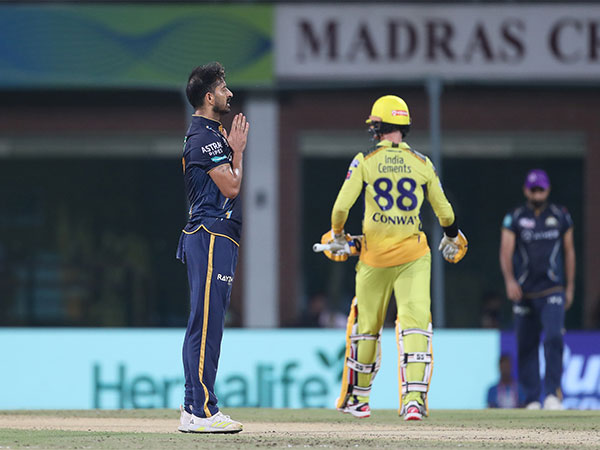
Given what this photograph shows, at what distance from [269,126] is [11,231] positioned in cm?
435

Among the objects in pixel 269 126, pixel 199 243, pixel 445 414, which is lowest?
pixel 445 414

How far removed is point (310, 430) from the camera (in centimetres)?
799

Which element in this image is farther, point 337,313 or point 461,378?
point 337,313

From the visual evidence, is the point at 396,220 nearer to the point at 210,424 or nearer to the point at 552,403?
the point at 210,424

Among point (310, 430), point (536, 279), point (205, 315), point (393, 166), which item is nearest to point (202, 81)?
point (205, 315)

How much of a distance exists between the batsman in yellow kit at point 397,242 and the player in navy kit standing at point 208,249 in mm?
1353

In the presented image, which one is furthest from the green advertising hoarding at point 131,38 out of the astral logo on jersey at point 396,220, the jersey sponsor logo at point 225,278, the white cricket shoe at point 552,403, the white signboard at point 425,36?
the jersey sponsor logo at point 225,278

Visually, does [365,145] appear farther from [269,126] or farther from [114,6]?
[114,6]

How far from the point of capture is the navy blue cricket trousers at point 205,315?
7223 millimetres

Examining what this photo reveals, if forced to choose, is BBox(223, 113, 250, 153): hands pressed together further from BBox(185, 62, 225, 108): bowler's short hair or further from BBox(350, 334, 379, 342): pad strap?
BBox(350, 334, 379, 342): pad strap

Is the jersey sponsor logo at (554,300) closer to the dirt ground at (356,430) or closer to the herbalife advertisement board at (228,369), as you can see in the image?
the herbalife advertisement board at (228,369)

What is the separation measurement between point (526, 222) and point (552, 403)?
152 cm

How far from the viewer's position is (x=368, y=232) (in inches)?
342

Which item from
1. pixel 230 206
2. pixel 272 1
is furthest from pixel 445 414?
pixel 272 1
